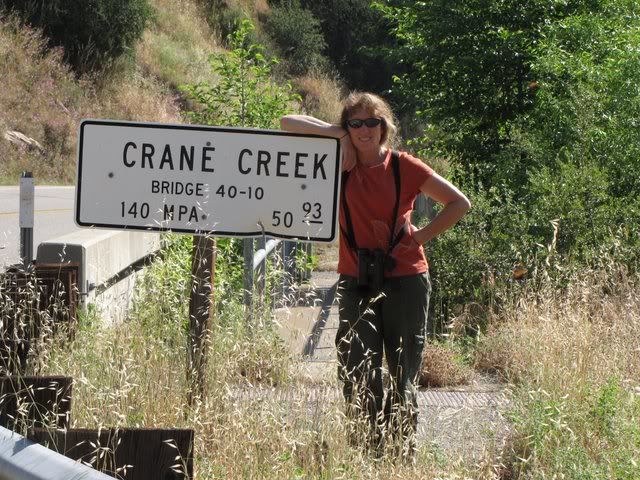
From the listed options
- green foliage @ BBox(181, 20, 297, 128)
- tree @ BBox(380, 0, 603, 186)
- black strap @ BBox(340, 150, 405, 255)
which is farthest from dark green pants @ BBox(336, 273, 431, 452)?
tree @ BBox(380, 0, 603, 186)

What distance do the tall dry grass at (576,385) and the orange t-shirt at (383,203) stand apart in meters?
0.81

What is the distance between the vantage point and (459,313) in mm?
9320

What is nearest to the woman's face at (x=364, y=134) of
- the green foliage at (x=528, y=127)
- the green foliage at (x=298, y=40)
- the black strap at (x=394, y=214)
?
the black strap at (x=394, y=214)

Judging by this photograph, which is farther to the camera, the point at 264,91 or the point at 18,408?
the point at 264,91

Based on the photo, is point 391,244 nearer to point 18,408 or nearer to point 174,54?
point 18,408

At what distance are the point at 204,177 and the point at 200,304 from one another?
53cm

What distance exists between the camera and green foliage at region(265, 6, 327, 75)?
167ft

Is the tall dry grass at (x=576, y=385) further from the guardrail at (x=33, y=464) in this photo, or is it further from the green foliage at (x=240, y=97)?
the green foliage at (x=240, y=97)

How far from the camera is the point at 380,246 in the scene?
476cm

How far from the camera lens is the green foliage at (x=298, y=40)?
51000 mm

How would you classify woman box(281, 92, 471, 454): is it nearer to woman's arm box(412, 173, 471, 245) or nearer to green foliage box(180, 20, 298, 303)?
woman's arm box(412, 173, 471, 245)

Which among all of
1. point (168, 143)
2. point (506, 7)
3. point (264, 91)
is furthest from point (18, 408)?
point (506, 7)

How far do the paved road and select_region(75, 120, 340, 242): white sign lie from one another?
6.84m

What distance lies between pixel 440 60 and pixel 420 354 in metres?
10.7
